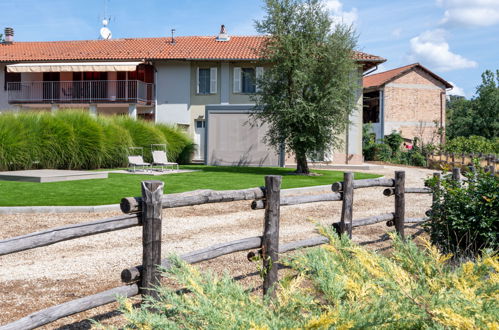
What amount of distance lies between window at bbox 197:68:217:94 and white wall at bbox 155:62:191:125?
61 cm

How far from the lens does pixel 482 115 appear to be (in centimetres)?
4141

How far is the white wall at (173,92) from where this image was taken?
95.8ft

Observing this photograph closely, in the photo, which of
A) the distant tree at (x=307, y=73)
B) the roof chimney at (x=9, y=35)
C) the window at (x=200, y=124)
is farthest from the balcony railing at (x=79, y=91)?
the distant tree at (x=307, y=73)

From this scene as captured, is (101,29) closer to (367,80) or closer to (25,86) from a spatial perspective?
(25,86)

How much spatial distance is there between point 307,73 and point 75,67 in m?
16.1

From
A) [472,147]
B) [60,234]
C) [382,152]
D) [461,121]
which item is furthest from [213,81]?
[60,234]

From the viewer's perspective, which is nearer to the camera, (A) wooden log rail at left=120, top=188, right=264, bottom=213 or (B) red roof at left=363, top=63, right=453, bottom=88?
(A) wooden log rail at left=120, top=188, right=264, bottom=213

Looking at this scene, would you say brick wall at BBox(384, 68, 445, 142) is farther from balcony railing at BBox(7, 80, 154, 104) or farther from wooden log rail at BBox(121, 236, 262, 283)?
wooden log rail at BBox(121, 236, 262, 283)

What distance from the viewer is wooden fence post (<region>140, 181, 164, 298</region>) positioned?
12.6 ft

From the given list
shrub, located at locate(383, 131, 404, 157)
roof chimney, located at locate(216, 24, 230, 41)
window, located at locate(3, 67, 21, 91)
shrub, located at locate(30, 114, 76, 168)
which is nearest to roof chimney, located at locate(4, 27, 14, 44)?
window, located at locate(3, 67, 21, 91)

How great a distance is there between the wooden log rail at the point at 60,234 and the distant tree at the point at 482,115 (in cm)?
4154

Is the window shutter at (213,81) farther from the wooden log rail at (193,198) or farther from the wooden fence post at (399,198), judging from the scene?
the wooden log rail at (193,198)

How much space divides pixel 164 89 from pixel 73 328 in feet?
86.8

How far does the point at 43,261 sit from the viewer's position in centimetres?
625
